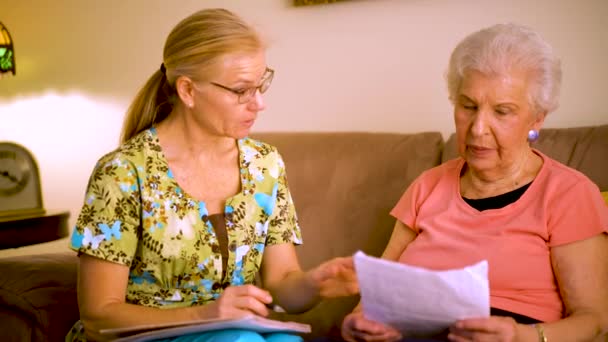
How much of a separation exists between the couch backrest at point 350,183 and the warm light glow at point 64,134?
4.39 feet

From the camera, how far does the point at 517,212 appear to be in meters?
1.60

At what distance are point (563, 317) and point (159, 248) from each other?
0.86 metres

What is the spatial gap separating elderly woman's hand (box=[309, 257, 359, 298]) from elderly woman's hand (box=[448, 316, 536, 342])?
9.2 inches

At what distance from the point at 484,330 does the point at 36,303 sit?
1.12 metres

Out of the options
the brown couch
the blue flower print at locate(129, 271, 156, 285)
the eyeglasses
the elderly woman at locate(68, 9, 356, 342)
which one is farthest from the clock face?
the eyeglasses

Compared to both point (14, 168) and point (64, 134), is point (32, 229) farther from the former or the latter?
point (64, 134)

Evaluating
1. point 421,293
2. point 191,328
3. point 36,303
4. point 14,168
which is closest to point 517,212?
point 421,293

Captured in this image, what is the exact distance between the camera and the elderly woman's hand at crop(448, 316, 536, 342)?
4.27 feet

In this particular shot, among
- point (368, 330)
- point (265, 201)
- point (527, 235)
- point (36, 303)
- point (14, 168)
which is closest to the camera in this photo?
point (368, 330)

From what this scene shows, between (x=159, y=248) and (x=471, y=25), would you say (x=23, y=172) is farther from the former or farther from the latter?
(x=471, y=25)

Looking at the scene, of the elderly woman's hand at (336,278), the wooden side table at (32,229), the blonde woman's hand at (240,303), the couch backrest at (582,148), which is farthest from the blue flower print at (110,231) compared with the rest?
the wooden side table at (32,229)

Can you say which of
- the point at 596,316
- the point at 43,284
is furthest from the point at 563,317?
the point at 43,284

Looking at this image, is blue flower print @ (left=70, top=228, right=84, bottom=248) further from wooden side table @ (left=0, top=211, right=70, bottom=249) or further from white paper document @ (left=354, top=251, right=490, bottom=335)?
wooden side table @ (left=0, top=211, right=70, bottom=249)

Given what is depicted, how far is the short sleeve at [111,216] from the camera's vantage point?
1518 mm
